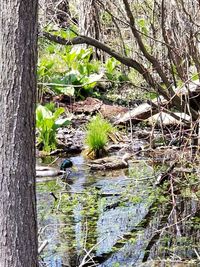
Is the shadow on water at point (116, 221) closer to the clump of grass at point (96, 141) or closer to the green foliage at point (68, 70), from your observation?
the clump of grass at point (96, 141)

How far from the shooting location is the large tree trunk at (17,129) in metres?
2.90

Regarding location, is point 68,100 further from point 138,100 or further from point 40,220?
point 40,220

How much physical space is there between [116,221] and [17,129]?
10.8 feet

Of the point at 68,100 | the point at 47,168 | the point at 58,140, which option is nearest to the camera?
the point at 47,168

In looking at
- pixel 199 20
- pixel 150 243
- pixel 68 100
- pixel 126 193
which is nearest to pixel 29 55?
pixel 150 243

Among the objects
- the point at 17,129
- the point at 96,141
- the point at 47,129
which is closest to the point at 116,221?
the point at 96,141

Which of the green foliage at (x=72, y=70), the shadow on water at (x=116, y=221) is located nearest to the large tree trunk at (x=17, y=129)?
the shadow on water at (x=116, y=221)

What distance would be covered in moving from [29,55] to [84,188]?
4.49m

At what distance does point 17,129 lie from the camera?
9.67 ft

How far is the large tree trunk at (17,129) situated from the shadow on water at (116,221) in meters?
1.30

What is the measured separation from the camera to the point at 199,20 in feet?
24.2

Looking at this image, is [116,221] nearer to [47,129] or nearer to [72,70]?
[47,129]

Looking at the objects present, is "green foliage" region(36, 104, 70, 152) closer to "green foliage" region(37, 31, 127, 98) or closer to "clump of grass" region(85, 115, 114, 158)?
"clump of grass" region(85, 115, 114, 158)

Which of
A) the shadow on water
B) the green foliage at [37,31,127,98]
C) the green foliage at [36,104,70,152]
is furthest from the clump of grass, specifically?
the green foliage at [37,31,127,98]
